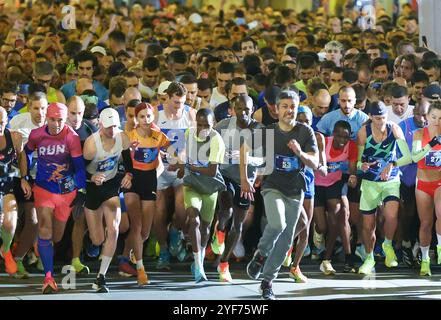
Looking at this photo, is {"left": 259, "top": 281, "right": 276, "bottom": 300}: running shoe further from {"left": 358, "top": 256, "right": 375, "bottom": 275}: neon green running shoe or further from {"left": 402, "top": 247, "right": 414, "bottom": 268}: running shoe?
{"left": 402, "top": 247, "right": 414, "bottom": 268}: running shoe

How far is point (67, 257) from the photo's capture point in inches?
556

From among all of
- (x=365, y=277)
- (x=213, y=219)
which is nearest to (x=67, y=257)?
(x=213, y=219)

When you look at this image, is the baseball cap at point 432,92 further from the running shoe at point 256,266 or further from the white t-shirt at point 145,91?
the white t-shirt at point 145,91

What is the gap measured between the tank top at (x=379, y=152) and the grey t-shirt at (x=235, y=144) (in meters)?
1.26

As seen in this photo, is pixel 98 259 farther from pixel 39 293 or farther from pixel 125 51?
pixel 125 51

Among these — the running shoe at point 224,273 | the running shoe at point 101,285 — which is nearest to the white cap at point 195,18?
the running shoe at point 224,273

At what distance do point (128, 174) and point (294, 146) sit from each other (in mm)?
1928

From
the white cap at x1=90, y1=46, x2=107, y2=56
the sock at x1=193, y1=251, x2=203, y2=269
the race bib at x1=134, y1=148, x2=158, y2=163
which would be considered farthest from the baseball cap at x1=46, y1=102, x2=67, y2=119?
the white cap at x1=90, y1=46, x2=107, y2=56

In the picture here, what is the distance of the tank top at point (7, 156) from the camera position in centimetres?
1264

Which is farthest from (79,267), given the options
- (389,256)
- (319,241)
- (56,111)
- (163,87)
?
(389,256)

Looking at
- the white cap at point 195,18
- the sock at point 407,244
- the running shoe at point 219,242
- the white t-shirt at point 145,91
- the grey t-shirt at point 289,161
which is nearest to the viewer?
the grey t-shirt at point 289,161

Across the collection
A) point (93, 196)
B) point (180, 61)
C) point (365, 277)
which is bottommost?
point (365, 277)

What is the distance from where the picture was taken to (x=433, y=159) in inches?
519

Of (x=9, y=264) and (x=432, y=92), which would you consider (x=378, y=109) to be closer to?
(x=432, y=92)
